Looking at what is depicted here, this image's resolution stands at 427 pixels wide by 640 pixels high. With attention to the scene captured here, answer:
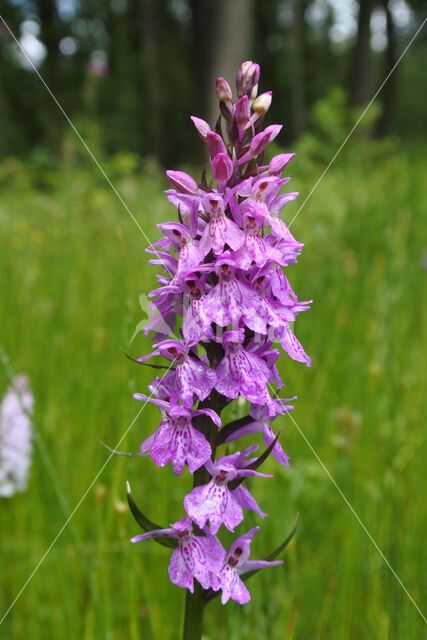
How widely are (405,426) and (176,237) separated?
1.89 m

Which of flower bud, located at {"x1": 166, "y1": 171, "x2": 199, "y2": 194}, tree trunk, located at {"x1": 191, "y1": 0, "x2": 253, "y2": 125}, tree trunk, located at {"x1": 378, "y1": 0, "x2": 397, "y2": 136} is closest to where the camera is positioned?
flower bud, located at {"x1": 166, "y1": 171, "x2": 199, "y2": 194}

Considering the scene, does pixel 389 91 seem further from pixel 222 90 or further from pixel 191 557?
pixel 191 557

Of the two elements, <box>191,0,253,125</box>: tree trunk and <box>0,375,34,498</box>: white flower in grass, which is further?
<box>0,375,34,498</box>: white flower in grass

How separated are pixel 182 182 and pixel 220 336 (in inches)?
8.7

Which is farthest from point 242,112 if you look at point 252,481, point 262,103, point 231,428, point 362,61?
point 362,61

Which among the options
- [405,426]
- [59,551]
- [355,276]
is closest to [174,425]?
[59,551]

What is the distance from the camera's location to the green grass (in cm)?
123

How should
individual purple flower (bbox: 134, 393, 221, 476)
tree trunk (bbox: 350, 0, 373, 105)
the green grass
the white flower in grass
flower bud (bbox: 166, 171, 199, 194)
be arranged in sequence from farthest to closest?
tree trunk (bbox: 350, 0, 373, 105), the white flower in grass, the green grass, flower bud (bbox: 166, 171, 199, 194), individual purple flower (bbox: 134, 393, 221, 476)

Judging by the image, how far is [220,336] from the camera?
720 mm

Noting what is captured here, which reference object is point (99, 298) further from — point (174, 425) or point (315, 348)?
point (174, 425)

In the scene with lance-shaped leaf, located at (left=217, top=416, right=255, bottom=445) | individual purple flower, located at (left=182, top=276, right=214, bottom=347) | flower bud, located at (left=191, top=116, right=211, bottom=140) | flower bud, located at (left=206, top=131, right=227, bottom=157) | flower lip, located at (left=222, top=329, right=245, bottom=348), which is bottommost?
lance-shaped leaf, located at (left=217, top=416, right=255, bottom=445)

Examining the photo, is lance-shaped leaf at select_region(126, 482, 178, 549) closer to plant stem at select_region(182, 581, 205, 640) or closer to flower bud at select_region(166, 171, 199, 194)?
plant stem at select_region(182, 581, 205, 640)

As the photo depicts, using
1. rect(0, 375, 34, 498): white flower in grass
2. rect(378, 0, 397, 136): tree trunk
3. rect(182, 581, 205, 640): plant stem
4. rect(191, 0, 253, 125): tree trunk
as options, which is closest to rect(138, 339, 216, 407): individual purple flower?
rect(182, 581, 205, 640): plant stem

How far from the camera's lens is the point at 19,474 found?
174 centimetres
